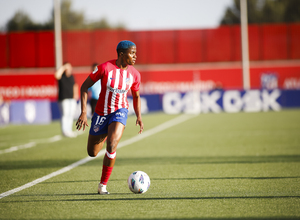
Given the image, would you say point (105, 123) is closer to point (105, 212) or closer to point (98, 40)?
point (105, 212)

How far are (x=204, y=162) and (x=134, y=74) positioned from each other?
11.0 ft

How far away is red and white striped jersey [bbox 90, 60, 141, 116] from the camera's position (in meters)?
6.11

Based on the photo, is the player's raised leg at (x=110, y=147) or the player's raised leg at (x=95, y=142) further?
the player's raised leg at (x=95, y=142)

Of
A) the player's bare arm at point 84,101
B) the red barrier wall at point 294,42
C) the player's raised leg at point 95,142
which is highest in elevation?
the red barrier wall at point 294,42

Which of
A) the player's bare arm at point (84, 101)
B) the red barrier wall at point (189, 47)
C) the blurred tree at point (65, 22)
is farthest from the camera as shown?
the blurred tree at point (65, 22)

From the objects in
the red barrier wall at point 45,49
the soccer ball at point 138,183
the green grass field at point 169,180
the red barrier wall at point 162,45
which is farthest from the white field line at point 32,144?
the red barrier wall at point 45,49

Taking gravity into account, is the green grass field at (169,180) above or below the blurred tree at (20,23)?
below

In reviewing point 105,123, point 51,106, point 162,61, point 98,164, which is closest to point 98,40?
point 162,61

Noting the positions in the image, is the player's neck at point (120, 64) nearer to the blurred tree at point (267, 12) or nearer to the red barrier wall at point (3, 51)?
the red barrier wall at point (3, 51)

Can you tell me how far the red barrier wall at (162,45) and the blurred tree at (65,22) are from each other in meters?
34.7

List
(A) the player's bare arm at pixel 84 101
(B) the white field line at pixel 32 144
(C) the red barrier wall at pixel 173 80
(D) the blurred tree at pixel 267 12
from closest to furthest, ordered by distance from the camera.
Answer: (A) the player's bare arm at pixel 84 101
(B) the white field line at pixel 32 144
(C) the red barrier wall at pixel 173 80
(D) the blurred tree at pixel 267 12

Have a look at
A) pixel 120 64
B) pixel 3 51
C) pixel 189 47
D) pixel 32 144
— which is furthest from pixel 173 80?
pixel 120 64

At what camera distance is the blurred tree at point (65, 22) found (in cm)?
7851

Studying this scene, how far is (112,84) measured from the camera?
615 centimetres
